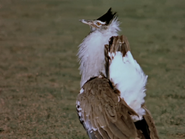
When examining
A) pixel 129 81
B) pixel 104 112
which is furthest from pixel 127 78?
pixel 104 112

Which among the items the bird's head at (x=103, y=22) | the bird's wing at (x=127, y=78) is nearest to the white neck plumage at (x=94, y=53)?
the bird's head at (x=103, y=22)

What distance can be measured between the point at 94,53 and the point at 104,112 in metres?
0.62

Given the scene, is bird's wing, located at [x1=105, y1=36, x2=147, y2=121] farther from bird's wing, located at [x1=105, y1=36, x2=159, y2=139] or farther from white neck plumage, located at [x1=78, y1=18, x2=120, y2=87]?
white neck plumage, located at [x1=78, y1=18, x2=120, y2=87]

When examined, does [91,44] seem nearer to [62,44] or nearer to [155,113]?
[155,113]

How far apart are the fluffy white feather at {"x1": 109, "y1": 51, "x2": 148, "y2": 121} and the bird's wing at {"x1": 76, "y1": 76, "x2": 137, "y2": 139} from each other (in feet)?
0.21

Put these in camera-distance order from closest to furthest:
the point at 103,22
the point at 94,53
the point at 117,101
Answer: the point at 117,101 → the point at 94,53 → the point at 103,22

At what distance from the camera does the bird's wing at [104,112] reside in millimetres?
2984

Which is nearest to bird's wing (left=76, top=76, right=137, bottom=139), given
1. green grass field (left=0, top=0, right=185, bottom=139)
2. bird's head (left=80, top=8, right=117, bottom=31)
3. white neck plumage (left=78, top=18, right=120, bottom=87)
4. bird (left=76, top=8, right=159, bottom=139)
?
bird (left=76, top=8, right=159, bottom=139)

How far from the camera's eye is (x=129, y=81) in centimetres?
308

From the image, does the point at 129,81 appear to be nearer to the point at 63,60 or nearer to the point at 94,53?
the point at 94,53

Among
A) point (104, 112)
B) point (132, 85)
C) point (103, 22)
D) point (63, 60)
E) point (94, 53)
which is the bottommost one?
point (63, 60)

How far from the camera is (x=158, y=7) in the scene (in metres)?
9.59

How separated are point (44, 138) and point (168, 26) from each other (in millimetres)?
5105

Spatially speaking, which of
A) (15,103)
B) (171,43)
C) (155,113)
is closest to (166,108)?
(155,113)
